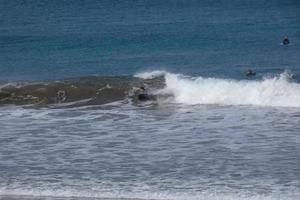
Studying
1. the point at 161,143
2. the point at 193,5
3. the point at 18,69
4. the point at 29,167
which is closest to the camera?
the point at 29,167

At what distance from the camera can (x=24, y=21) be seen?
218 ft

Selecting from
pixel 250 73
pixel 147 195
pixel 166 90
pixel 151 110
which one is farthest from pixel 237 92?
pixel 147 195

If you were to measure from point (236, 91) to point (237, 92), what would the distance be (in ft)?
0.63

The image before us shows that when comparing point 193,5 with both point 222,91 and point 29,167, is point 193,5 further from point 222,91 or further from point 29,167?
Answer: point 29,167

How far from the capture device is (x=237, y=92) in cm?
3316

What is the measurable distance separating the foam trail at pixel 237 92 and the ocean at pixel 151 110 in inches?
1.9

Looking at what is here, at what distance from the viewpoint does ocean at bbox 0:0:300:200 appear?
69.8ft

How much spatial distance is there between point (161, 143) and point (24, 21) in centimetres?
4290

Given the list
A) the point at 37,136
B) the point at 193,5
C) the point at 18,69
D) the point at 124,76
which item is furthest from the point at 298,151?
the point at 193,5

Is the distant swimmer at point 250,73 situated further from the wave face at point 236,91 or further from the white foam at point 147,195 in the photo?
the white foam at point 147,195

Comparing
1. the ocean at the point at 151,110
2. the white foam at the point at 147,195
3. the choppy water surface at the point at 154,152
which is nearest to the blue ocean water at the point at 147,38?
the ocean at the point at 151,110

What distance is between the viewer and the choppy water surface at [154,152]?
2070cm

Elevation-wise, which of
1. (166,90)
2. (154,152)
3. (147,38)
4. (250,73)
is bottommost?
(154,152)

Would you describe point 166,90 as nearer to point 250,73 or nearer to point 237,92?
point 237,92
